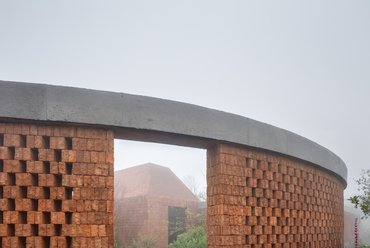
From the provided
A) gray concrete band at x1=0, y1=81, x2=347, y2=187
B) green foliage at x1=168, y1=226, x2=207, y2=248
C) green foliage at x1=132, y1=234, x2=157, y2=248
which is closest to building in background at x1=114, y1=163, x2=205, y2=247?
green foliage at x1=132, y1=234, x2=157, y2=248

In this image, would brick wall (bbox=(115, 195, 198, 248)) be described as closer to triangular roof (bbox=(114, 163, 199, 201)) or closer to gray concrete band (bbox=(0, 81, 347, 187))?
triangular roof (bbox=(114, 163, 199, 201))

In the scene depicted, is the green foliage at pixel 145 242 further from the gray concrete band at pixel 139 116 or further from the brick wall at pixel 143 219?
the gray concrete band at pixel 139 116

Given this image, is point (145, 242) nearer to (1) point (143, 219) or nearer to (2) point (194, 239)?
(1) point (143, 219)

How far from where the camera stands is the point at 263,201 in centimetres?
507

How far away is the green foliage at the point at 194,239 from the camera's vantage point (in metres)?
10.9

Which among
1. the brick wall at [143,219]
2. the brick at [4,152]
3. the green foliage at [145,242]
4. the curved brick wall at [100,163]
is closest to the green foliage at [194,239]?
the green foliage at [145,242]

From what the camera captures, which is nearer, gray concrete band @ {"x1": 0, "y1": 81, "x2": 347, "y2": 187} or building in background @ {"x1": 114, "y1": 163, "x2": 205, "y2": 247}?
gray concrete band @ {"x1": 0, "y1": 81, "x2": 347, "y2": 187}

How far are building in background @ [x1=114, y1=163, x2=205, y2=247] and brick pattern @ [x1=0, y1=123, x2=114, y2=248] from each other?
9378mm

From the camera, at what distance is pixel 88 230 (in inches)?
147

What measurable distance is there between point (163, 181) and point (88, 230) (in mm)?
12894

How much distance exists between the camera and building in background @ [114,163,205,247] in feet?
44.6

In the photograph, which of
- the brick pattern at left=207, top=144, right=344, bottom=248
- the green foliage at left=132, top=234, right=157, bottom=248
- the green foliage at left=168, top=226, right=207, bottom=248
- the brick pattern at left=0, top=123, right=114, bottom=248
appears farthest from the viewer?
the green foliage at left=132, top=234, right=157, bottom=248

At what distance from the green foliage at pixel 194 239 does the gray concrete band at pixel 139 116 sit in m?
6.52

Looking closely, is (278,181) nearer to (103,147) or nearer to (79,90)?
(103,147)
